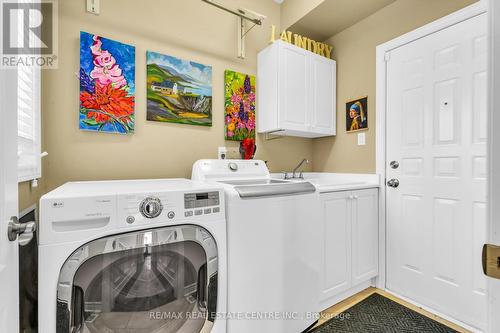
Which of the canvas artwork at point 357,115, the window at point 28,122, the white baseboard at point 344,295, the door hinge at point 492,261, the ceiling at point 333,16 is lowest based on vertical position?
the white baseboard at point 344,295

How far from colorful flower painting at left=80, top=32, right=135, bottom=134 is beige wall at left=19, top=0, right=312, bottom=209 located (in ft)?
0.17

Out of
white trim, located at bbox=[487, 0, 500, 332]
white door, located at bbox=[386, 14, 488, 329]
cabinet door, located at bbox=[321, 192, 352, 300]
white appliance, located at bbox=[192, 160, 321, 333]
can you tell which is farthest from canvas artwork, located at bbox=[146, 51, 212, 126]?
white trim, located at bbox=[487, 0, 500, 332]

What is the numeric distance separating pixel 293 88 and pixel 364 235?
1.48m

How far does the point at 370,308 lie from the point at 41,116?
8.74ft

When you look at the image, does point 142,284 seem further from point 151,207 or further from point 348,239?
point 348,239

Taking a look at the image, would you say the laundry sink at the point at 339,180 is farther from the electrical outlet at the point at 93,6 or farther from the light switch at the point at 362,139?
the electrical outlet at the point at 93,6

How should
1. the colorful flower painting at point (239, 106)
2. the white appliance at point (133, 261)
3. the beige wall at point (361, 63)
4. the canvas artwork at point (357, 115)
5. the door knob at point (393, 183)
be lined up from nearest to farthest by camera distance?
the white appliance at point (133, 261)
the beige wall at point (361, 63)
the door knob at point (393, 183)
the colorful flower painting at point (239, 106)
the canvas artwork at point (357, 115)

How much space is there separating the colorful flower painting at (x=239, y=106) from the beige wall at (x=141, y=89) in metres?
0.06

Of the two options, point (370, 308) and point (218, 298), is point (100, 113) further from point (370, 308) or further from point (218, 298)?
point (370, 308)

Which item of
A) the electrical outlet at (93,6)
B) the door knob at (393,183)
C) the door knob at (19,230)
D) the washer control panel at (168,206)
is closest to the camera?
the door knob at (19,230)

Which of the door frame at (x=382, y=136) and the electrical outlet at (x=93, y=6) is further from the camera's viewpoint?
the door frame at (x=382, y=136)

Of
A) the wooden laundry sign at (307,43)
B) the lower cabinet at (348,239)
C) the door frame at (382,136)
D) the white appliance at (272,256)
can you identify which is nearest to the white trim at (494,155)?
the white appliance at (272,256)

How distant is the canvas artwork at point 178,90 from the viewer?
71.1 inches

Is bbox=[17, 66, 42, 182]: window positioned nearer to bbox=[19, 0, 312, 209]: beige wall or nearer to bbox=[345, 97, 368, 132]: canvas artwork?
bbox=[19, 0, 312, 209]: beige wall
